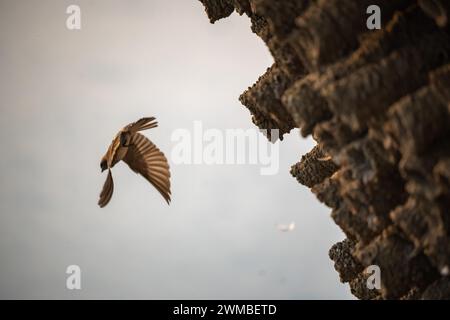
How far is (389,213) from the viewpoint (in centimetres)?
1229

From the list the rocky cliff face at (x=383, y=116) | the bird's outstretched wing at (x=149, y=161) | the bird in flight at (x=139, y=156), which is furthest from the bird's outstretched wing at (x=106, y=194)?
the rocky cliff face at (x=383, y=116)

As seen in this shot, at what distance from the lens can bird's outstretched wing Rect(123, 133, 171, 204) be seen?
42.0 ft

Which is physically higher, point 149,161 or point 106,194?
point 149,161

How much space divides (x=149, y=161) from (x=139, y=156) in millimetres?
312

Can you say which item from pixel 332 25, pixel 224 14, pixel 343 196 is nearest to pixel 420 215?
pixel 343 196

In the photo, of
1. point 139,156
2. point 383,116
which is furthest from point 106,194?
point 383,116

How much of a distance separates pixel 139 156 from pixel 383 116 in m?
6.49

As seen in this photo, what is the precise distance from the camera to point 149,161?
12.9m

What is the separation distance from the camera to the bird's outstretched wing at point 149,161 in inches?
504

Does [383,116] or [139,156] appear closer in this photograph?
[383,116]

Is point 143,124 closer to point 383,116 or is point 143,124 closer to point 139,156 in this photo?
point 139,156

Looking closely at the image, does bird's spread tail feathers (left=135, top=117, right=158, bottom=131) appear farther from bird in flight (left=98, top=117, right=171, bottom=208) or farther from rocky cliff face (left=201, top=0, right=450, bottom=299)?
rocky cliff face (left=201, top=0, right=450, bottom=299)

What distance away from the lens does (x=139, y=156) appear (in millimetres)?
12938
